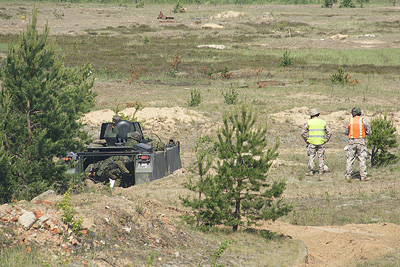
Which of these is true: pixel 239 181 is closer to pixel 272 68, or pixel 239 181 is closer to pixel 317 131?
pixel 317 131

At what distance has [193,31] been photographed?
8200cm

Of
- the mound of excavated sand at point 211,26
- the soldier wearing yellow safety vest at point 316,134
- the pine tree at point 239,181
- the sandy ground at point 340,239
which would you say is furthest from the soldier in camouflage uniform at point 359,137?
the mound of excavated sand at point 211,26

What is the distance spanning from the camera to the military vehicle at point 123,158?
42.9 feet

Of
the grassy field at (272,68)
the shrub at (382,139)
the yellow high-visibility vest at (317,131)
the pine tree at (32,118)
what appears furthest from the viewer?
the shrub at (382,139)

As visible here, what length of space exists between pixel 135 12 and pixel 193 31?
105ft

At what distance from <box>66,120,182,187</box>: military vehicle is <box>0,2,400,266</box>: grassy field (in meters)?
2.84

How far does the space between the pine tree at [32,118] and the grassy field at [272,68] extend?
23.9 inches

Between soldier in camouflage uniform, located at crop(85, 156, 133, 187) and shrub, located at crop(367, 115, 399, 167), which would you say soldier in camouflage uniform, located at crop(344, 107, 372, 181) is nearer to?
shrub, located at crop(367, 115, 399, 167)

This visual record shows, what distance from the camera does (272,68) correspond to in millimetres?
45031

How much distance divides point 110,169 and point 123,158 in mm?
458

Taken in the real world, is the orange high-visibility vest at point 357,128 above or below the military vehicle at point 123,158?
above

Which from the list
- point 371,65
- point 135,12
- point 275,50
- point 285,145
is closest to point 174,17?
point 135,12

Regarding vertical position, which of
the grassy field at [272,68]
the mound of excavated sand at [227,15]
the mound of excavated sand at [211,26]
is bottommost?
the grassy field at [272,68]

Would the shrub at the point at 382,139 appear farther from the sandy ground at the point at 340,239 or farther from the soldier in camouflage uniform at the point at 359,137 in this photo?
the sandy ground at the point at 340,239
